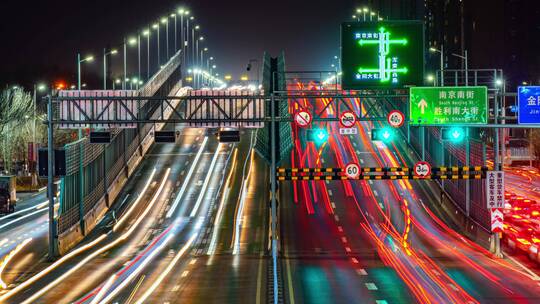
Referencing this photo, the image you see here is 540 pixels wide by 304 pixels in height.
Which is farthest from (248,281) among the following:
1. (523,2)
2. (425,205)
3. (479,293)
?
(523,2)

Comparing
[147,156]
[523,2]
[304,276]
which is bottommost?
[304,276]

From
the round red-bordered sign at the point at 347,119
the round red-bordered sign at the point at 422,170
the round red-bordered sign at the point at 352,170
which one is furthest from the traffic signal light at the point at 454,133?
the round red-bordered sign at the point at 347,119

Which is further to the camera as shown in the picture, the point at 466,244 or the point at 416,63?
the point at 466,244

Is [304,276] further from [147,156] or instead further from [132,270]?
[147,156]

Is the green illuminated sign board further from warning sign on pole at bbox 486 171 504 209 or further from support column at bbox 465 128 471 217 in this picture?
support column at bbox 465 128 471 217

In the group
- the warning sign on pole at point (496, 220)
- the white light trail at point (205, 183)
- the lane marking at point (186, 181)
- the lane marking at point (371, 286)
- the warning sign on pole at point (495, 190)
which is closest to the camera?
the lane marking at point (371, 286)

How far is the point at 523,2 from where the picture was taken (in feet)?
572

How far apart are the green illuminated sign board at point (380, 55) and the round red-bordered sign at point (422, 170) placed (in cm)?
998

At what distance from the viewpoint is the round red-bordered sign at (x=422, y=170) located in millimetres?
44719

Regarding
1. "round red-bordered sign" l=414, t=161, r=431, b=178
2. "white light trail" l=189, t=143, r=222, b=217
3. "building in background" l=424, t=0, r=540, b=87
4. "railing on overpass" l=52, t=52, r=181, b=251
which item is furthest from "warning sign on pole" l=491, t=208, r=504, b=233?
"building in background" l=424, t=0, r=540, b=87

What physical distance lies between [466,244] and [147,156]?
124 feet

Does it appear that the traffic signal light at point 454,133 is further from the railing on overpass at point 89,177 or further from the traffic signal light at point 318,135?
the railing on overpass at point 89,177

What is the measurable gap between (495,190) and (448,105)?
613cm

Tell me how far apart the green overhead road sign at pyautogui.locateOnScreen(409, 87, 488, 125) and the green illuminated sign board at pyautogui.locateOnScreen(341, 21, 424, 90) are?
111 inches
